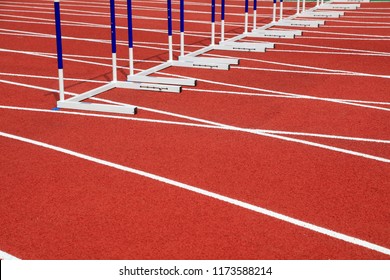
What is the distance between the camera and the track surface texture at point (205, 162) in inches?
145

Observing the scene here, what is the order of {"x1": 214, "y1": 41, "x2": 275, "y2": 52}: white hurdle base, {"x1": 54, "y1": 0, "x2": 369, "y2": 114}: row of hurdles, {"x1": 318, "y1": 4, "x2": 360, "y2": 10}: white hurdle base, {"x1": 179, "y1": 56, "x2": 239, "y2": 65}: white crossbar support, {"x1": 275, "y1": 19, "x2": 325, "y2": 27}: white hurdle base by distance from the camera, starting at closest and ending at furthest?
{"x1": 54, "y1": 0, "x2": 369, "y2": 114}: row of hurdles → {"x1": 179, "y1": 56, "x2": 239, "y2": 65}: white crossbar support → {"x1": 214, "y1": 41, "x2": 275, "y2": 52}: white hurdle base → {"x1": 275, "y1": 19, "x2": 325, "y2": 27}: white hurdle base → {"x1": 318, "y1": 4, "x2": 360, "y2": 10}: white hurdle base

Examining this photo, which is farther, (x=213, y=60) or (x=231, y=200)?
(x=213, y=60)

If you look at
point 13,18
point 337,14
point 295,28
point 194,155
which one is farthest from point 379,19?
point 194,155

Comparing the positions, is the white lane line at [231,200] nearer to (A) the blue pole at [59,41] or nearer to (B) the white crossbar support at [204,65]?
(A) the blue pole at [59,41]

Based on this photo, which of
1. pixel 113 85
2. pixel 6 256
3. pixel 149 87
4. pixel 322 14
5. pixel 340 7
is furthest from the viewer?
pixel 340 7

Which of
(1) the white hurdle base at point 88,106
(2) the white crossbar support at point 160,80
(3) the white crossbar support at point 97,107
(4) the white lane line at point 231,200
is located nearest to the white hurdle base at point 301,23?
(2) the white crossbar support at point 160,80

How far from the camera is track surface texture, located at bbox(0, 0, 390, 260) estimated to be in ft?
12.1

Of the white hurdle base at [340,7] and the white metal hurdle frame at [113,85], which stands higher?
the white hurdle base at [340,7]

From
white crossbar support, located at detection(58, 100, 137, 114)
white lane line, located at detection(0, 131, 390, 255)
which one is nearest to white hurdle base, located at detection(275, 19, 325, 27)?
white crossbar support, located at detection(58, 100, 137, 114)

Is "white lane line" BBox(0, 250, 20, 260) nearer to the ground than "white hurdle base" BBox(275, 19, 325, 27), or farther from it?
nearer to the ground

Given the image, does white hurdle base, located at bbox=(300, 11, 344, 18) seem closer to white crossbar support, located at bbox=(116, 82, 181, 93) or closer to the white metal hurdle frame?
the white metal hurdle frame

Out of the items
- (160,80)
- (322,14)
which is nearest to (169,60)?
(160,80)

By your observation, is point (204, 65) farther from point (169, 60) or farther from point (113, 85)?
point (113, 85)

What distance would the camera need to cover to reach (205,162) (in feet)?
16.1
